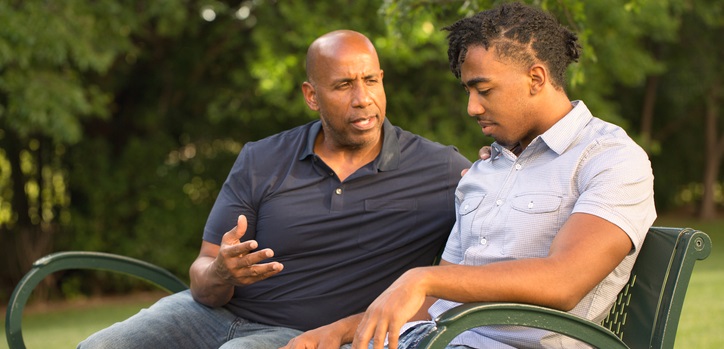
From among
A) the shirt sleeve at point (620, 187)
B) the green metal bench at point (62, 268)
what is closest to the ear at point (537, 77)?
the shirt sleeve at point (620, 187)

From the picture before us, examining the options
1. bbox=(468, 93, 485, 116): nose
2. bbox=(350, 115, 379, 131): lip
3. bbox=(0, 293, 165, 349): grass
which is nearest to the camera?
bbox=(468, 93, 485, 116): nose

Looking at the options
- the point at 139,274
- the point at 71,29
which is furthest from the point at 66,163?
the point at 139,274

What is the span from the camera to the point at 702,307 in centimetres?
911

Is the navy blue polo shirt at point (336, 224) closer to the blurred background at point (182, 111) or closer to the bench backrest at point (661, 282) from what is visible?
the bench backrest at point (661, 282)

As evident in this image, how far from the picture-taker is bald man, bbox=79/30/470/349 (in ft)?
11.1

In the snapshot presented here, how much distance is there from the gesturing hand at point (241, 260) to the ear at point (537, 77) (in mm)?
889

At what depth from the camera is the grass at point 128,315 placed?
7.52 m

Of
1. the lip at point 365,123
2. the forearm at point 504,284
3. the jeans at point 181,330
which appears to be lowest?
the jeans at point 181,330

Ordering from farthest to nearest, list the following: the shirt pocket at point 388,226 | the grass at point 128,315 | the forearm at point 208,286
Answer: the grass at point 128,315, the shirt pocket at point 388,226, the forearm at point 208,286

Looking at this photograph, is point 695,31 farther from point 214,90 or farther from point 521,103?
point 521,103

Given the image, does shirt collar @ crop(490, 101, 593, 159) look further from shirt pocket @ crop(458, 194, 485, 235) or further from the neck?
the neck

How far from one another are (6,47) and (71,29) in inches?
30.8

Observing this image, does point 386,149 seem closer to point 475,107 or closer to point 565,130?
point 475,107

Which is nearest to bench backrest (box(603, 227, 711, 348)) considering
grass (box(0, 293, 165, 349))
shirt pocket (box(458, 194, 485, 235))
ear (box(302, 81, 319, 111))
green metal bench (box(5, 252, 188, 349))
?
shirt pocket (box(458, 194, 485, 235))
